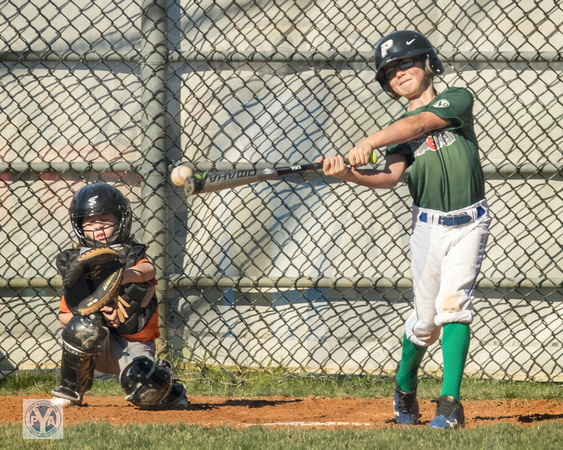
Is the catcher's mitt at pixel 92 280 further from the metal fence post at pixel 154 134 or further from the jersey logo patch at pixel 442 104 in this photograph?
the jersey logo patch at pixel 442 104

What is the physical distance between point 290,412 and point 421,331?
96 centimetres

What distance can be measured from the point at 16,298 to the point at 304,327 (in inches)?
79.7

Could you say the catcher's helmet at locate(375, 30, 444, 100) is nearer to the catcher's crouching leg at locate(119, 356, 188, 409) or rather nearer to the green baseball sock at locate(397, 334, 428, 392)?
the green baseball sock at locate(397, 334, 428, 392)

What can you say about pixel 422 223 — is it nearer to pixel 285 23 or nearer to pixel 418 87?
pixel 418 87

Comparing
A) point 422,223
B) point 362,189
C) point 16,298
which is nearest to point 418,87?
point 422,223

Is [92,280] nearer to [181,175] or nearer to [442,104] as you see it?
[181,175]

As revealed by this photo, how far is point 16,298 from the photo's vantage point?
4.61 meters

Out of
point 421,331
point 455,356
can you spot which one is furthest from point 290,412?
point 455,356

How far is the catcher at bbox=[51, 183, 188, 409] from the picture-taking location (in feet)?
11.3

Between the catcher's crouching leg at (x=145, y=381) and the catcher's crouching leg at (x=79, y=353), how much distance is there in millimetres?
204

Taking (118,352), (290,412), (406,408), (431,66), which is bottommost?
(290,412)

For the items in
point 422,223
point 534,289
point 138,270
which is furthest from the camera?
point 534,289

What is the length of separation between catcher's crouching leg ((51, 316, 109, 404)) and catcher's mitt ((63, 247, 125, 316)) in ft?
0.30

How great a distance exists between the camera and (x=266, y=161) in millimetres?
4621
